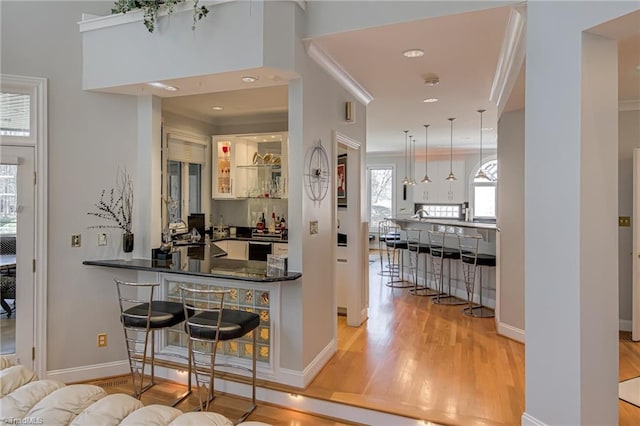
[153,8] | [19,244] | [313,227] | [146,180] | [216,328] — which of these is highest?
Answer: [153,8]

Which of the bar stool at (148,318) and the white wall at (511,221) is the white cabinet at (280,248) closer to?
the bar stool at (148,318)

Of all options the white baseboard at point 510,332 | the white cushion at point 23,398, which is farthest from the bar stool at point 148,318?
the white baseboard at point 510,332

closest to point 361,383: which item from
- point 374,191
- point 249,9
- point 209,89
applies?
point 209,89

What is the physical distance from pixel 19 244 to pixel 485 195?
986 centimetres

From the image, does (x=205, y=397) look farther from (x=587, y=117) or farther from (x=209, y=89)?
(x=587, y=117)

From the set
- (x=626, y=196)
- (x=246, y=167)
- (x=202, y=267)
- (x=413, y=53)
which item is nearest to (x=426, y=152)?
(x=246, y=167)

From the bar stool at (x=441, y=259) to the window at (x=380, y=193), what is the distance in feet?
16.2

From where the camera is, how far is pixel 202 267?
3303 mm

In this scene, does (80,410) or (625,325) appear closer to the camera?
(80,410)

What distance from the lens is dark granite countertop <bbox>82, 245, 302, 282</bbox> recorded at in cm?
296

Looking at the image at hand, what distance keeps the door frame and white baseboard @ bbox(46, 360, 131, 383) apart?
0.42ft

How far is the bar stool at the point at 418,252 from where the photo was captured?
6.39 metres

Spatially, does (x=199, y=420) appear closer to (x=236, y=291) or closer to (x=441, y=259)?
(x=236, y=291)

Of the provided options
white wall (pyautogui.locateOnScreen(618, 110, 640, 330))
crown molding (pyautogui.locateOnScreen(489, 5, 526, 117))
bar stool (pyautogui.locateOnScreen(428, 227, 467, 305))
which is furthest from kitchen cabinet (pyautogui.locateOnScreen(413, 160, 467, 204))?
crown molding (pyautogui.locateOnScreen(489, 5, 526, 117))
